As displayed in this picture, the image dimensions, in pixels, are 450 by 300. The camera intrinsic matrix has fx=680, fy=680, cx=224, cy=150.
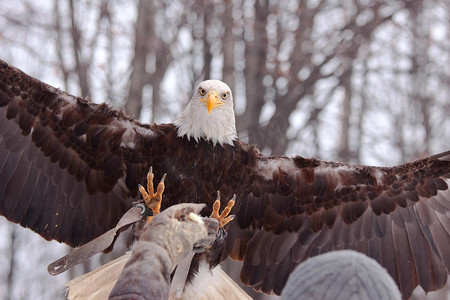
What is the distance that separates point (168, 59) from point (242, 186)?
23.4 ft

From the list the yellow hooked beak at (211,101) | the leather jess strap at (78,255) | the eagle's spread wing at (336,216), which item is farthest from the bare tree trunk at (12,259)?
the leather jess strap at (78,255)

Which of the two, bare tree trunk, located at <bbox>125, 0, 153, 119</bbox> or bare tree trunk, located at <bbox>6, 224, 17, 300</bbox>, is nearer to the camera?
bare tree trunk, located at <bbox>125, 0, 153, 119</bbox>

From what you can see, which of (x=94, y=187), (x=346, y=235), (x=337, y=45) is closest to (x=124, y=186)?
(x=94, y=187)

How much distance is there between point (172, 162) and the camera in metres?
5.45

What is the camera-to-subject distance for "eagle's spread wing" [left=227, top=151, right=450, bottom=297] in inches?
228

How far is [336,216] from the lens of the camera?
235 inches

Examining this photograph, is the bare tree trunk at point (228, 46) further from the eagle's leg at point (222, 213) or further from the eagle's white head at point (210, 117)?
the eagle's leg at point (222, 213)

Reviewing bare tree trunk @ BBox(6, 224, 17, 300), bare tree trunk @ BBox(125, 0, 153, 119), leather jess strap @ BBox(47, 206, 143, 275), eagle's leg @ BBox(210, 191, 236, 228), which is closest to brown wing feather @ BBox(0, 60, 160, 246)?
eagle's leg @ BBox(210, 191, 236, 228)

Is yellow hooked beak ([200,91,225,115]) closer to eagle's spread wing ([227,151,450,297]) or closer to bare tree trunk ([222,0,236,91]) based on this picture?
eagle's spread wing ([227,151,450,297])

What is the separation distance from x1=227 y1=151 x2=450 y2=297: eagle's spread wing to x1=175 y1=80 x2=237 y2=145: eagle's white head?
449 millimetres

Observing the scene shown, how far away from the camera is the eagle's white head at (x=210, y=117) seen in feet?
18.0

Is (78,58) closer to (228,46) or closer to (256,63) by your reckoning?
(228,46)

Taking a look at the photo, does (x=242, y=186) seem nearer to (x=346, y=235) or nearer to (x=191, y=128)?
(x=191, y=128)

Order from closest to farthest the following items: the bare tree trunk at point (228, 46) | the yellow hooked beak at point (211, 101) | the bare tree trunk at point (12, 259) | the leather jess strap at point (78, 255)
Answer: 1. the leather jess strap at point (78, 255)
2. the yellow hooked beak at point (211, 101)
3. the bare tree trunk at point (228, 46)
4. the bare tree trunk at point (12, 259)
